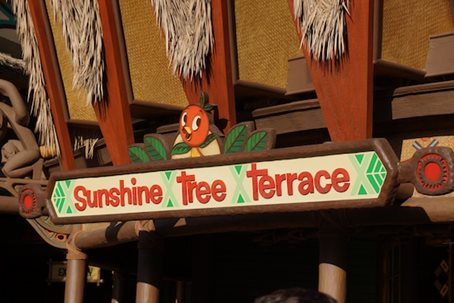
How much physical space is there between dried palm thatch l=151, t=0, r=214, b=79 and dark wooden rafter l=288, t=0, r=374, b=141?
1252mm

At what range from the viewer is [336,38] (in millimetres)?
9406

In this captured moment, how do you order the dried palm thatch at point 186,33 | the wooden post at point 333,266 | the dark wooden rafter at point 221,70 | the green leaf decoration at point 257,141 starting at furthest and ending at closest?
the dried palm thatch at point 186,33, the dark wooden rafter at point 221,70, the green leaf decoration at point 257,141, the wooden post at point 333,266

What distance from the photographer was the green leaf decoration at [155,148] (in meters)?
10.7

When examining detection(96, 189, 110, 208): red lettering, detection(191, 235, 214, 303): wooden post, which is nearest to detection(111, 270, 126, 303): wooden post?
detection(191, 235, 214, 303): wooden post

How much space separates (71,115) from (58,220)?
229 cm

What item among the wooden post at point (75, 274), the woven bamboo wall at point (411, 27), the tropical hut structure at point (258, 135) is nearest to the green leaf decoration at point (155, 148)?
the tropical hut structure at point (258, 135)

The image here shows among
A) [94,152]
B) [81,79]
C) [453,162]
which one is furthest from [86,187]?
[453,162]

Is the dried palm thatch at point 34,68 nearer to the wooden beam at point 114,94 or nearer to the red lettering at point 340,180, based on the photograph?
the wooden beam at point 114,94

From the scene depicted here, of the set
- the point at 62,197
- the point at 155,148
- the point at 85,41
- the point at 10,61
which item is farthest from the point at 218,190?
the point at 10,61

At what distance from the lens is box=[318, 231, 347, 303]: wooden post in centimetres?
952

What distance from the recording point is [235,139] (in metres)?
9.97

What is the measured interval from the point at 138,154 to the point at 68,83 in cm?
296

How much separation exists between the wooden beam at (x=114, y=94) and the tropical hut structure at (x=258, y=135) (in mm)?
24

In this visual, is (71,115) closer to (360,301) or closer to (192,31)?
(192,31)
